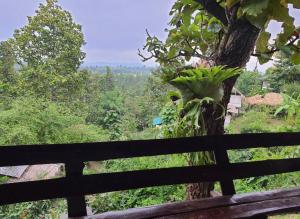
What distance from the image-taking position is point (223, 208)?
1.09 m

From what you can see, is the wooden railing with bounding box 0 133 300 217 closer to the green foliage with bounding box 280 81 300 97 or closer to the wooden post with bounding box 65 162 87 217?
the wooden post with bounding box 65 162 87 217

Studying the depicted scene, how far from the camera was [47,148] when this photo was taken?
984 mm

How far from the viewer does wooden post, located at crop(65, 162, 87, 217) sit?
1024mm

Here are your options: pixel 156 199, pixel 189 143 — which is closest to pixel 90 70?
pixel 156 199

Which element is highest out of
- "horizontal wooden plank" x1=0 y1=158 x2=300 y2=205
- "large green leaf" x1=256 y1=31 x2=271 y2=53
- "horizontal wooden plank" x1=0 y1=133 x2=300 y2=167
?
"large green leaf" x1=256 y1=31 x2=271 y2=53

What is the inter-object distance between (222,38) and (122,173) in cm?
105

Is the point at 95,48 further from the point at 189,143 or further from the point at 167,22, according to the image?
the point at 189,143

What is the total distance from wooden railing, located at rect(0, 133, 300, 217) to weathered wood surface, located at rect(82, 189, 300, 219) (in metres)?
0.09

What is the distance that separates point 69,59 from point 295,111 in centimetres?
495

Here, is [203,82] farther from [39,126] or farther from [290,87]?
[290,87]

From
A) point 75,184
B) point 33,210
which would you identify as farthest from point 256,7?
point 33,210

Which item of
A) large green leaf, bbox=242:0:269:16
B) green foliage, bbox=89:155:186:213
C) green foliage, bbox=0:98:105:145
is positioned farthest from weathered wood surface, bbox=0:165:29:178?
large green leaf, bbox=242:0:269:16

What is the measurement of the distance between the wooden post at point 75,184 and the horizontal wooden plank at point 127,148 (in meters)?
0.02

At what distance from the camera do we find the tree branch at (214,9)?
1518mm
